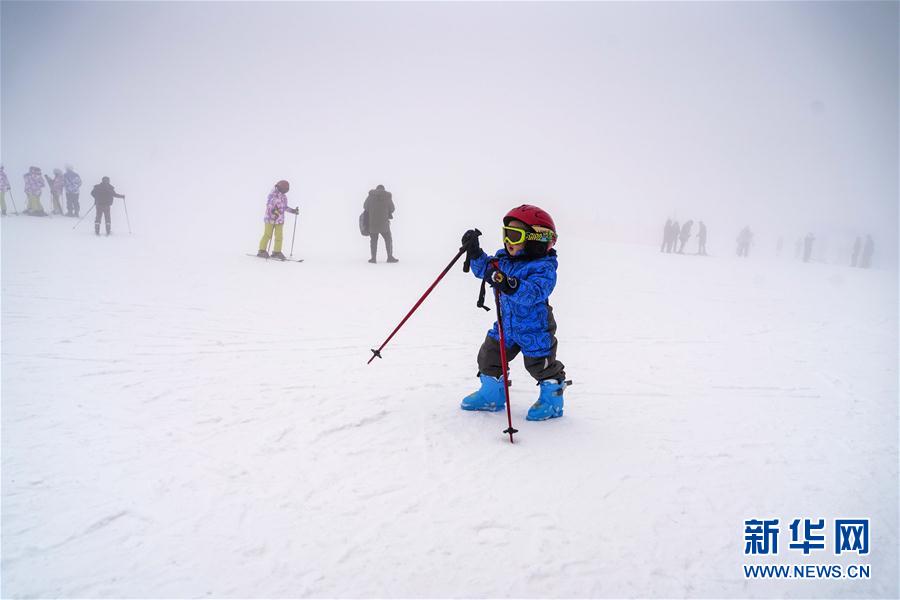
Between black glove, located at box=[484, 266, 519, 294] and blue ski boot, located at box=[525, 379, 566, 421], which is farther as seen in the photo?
blue ski boot, located at box=[525, 379, 566, 421]

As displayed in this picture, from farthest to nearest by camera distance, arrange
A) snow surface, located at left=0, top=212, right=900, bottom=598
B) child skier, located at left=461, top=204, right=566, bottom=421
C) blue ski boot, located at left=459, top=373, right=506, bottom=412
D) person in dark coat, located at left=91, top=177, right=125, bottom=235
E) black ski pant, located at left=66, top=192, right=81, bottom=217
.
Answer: black ski pant, located at left=66, top=192, right=81, bottom=217, person in dark coat, located at left=91, top=177, right=125, bottom=235, blue ski boot, located at left=459, top=373, right=506, bottom=412, child skier, located at left=461, top=204, right=566, bottom=421, snow surface, located at left=0, top=212, right=900, bottom=598

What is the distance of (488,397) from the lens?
13.2 ft

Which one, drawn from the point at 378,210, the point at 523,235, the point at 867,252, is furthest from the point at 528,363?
the point at 867,252

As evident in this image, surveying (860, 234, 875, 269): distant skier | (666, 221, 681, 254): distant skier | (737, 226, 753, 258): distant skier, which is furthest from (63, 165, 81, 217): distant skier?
(860, 234, 875, 269): distant skier

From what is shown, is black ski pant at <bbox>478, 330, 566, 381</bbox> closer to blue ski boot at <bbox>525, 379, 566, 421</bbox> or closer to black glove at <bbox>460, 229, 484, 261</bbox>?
blue ski boot at <bbox>525, 379, 566, 421</bbox>

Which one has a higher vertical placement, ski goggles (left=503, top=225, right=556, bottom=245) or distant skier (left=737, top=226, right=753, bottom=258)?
distant skier (left=737, top=226, right=753, bottom=258)

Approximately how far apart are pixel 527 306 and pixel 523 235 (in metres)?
0.59

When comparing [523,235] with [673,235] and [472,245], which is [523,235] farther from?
[673,235]

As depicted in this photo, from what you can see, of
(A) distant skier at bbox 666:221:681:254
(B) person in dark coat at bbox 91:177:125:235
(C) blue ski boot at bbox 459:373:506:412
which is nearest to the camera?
(C) blue ski boot at bbox 459:373:506:412

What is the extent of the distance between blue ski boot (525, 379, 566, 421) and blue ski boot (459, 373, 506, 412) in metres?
0.31

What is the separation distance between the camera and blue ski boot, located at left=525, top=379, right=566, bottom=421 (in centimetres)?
387

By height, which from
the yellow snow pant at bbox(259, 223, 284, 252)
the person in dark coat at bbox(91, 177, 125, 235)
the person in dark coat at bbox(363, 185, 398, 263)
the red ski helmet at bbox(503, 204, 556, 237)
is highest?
the person in dark coat at bbox(91, 177, 125, 235)

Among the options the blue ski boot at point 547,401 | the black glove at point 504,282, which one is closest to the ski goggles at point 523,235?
the black glove at point 504,282

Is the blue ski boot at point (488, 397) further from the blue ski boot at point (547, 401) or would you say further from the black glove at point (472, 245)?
the black glove at point (472, 245)
